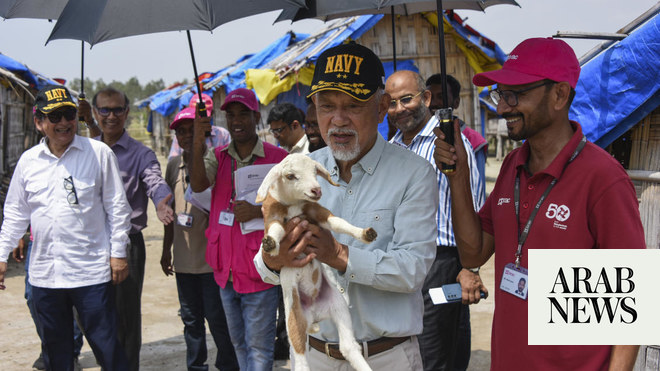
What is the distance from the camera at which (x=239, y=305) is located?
4.29m

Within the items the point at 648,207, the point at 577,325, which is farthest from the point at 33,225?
the point at 648,207

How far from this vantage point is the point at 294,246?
212cm

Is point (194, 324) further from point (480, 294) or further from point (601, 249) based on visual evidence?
point (601, 249)

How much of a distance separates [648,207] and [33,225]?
14.5 ft

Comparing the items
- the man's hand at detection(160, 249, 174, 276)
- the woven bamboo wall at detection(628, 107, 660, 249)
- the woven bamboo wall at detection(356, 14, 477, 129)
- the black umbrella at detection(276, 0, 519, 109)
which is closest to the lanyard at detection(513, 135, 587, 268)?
the black umbrella at detection(276, 0, 519, 109)

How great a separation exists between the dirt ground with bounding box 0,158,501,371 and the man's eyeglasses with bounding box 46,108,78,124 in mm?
2632

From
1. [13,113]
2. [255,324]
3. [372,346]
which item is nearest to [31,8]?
[255,324]

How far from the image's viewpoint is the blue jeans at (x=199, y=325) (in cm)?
491

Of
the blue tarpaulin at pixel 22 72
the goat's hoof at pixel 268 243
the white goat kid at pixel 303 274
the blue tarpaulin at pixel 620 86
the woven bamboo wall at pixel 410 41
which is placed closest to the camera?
the goat's hoof at pixel 268 243

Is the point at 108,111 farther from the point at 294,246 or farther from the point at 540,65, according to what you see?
the point at 540,65

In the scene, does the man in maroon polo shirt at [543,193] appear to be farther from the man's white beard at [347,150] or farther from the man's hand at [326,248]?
the man's hand at [326,248]

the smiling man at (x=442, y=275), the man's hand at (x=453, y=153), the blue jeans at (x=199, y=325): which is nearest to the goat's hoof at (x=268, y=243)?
the man's hand at (x=453, y=153)

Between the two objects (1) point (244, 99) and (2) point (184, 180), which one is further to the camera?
(2) point (184, 180)

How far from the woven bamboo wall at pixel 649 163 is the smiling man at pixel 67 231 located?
378 centimetres
